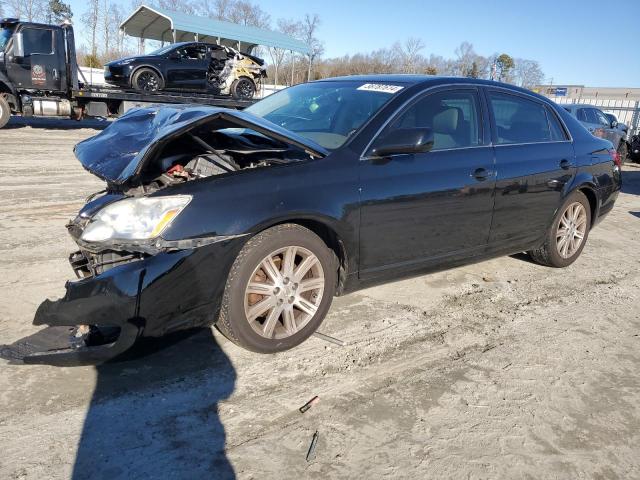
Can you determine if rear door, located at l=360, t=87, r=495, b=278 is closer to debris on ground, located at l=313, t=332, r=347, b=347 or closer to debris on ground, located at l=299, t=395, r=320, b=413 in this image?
debris on ground, located at l=313, t=332, r=347, b=347

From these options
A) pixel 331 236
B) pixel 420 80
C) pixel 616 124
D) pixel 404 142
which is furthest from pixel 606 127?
pixel 331 236

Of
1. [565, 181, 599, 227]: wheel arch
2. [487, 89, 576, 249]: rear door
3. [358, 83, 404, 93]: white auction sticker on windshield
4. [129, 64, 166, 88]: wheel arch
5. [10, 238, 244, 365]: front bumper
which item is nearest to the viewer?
[10, 238, 244, 365]: front bumper

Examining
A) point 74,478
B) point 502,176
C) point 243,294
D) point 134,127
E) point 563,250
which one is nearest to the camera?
point 74,478

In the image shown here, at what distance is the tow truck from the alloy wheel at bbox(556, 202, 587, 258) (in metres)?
12.1

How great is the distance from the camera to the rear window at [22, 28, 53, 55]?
1364 centimetres

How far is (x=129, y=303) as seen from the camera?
266 centimetres

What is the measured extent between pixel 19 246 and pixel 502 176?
4342 millimetres

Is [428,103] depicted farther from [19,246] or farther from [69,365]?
[19,246]

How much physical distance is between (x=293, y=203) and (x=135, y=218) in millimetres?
883

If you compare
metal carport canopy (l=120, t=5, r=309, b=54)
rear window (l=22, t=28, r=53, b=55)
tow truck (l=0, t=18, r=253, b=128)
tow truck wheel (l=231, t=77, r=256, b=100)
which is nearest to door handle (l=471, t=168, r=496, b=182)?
tow truck (l=0, t=18, r=253, b=128)

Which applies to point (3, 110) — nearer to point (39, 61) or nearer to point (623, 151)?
point (39, 61)

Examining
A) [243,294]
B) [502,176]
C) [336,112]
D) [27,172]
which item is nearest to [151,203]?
[243,294]

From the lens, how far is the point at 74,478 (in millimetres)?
2156

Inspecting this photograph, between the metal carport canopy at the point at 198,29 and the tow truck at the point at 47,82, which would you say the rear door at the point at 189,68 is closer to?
the tow truck at the point at 47,82
